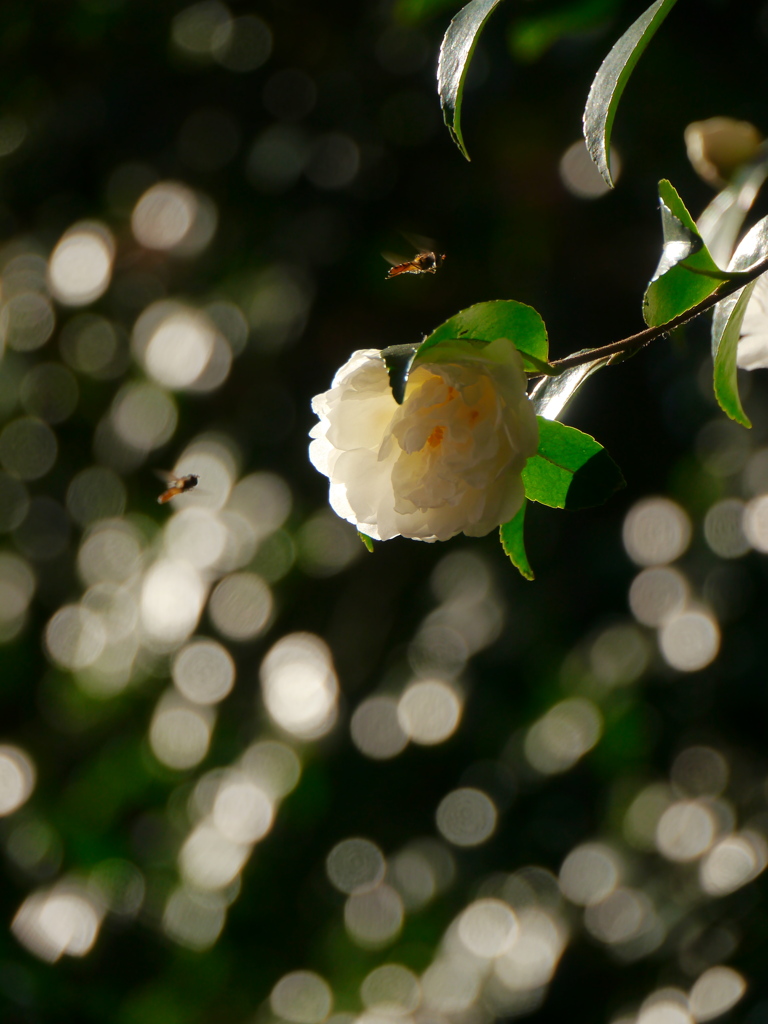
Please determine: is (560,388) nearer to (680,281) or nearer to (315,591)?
(680,281)

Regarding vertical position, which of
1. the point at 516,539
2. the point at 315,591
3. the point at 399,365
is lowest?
the point at 315,591

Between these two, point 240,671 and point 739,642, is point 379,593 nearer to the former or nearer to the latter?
Answer: point 240,671

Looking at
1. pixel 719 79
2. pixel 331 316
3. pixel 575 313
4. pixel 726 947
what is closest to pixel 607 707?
pixel 726 947

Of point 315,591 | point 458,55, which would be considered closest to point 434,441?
point 458,55

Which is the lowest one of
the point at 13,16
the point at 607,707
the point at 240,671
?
the point at 607,707

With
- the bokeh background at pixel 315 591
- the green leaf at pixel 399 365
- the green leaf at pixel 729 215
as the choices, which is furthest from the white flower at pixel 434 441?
the bokeh background at pixel 315 591

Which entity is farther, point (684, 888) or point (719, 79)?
point (684, 888)

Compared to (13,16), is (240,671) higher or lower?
lower
